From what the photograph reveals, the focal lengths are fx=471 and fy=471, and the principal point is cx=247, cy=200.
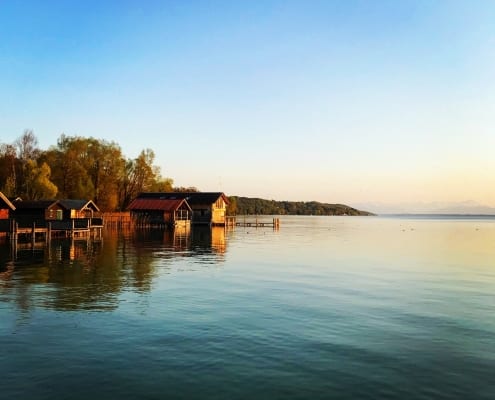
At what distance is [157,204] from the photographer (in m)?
94.8

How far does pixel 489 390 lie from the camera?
11484 millimetres

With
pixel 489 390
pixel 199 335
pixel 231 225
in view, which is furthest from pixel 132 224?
pixel 489 390

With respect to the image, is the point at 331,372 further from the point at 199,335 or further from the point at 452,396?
the point at 199,335

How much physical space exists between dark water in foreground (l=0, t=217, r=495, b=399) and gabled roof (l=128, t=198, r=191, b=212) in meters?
60.7

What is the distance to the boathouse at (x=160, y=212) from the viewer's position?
92000 mm

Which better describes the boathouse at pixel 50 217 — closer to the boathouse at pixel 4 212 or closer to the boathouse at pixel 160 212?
the boathouse at pixel 4 212

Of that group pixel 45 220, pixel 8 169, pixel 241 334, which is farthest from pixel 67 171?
pixel 241 334

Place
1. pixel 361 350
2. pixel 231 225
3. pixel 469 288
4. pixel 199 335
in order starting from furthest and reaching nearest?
pixel 231 225 < pixel 469 288 < pixel 199 335 < pixel 361 350

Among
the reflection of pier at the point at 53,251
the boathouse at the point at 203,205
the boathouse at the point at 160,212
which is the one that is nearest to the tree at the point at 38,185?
the boathouse at the point at 160,212

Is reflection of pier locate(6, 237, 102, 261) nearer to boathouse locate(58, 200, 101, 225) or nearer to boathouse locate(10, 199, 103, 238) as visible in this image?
boathouse locate(10, 199, 103, 238)

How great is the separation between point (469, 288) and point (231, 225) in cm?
8100

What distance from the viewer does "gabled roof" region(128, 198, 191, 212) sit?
92688 millimetres

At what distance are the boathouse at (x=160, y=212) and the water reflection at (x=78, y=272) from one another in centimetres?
4350

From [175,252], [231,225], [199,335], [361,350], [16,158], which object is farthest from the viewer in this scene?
[231,225]
